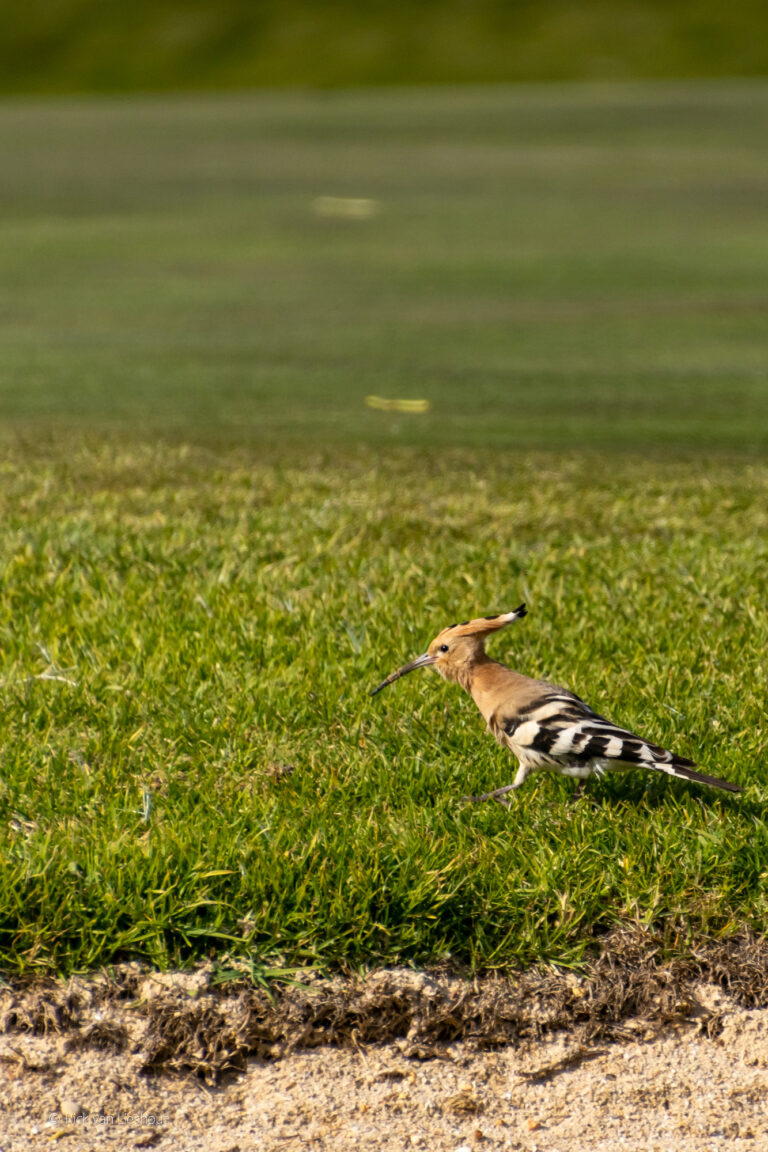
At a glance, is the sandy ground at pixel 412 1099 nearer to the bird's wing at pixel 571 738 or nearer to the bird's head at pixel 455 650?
the bird's wing at pixel 571 738

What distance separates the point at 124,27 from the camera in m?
112

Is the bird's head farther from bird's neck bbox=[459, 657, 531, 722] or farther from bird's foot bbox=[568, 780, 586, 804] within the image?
bird's foot bbox=[568, 780, 586, 804]

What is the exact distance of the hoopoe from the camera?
3.92 metres

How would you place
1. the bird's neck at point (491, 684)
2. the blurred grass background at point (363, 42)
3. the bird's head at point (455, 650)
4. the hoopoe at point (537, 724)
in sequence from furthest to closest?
the blurred grass background at point (363, 42)
the bird's head at point (455, 650)
the bird's neck at point (491, 684)
the hoopoe at point (537, 724)

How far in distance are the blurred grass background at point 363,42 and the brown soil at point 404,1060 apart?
97184 millimetres

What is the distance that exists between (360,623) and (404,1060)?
269 cm

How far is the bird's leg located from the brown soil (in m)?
0.61

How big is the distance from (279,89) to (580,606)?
95.3 metres

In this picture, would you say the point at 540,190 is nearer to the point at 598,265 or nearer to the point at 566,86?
the point at 598,265

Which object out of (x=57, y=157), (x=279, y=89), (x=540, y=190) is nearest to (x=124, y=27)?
(x=279, y=89)

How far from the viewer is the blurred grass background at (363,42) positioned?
97.6 meters

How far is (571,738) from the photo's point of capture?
4004 mm

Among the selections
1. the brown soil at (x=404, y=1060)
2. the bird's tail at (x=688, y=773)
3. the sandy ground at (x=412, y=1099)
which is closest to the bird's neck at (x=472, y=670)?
the bird's tail at (x=688, y=773)

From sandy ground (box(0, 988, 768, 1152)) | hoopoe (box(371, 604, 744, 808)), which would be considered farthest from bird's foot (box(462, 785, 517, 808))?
sandy ground (box(0, 988, 768, 1152))
